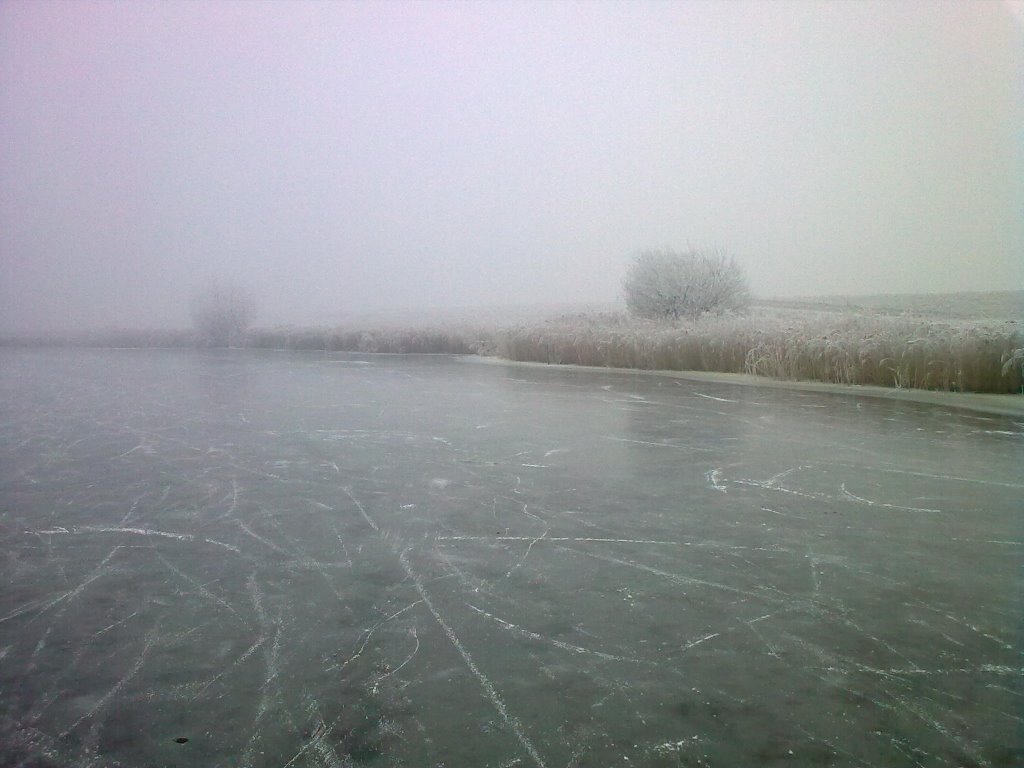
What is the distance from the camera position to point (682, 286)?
2461 cm

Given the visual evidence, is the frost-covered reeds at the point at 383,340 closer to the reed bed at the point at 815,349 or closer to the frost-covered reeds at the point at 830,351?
the reed bed at the point at 815,349

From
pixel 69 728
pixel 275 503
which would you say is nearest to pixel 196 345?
pixel 275 503

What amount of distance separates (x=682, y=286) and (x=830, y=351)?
13.0 metres

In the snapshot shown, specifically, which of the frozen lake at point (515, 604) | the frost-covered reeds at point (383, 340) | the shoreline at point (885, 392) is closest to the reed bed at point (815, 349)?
the shoreline at point (885, 392)

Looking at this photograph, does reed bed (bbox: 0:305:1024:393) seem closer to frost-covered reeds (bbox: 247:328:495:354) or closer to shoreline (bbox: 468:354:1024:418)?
shoreline (bbox: 468:354:1024:418)

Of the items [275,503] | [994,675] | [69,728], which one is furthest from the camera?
[275,503]

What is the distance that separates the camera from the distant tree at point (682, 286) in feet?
80.5

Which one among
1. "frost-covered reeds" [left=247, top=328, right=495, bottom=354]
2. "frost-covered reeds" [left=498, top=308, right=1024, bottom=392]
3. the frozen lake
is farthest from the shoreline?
"frost-covered reeds" [left=247, top=328, right=495, bottom=354]

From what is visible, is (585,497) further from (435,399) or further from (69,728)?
(435,399)

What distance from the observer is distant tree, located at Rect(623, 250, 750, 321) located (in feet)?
80.5

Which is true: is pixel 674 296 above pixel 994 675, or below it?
above

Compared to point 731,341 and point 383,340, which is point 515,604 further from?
point 383,340

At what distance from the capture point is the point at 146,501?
488 cm

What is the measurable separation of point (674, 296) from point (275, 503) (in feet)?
70.7
